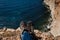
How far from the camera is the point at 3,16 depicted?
16.5m

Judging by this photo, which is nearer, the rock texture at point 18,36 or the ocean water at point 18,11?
the rock texture at point 18,36

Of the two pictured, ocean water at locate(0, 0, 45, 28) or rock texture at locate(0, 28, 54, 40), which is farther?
ocean water at locate(0, 0, 45, 28)

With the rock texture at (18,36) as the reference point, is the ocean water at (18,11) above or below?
above

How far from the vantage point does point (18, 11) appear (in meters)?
17.6

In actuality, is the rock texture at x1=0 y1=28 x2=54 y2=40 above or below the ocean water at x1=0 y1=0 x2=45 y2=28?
below

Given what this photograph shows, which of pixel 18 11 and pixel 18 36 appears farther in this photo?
pixel 18 11

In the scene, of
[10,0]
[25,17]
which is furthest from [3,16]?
[10,0]

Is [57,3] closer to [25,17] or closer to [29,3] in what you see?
[25,17]

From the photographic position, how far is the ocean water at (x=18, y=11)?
1524cm

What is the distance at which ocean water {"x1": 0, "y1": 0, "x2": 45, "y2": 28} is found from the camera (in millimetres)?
15244

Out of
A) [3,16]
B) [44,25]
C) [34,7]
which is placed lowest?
[44,25]

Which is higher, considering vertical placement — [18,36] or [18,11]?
[18,11]

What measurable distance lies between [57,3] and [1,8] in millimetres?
6518

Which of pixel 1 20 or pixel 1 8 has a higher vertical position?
pixel 1 8
